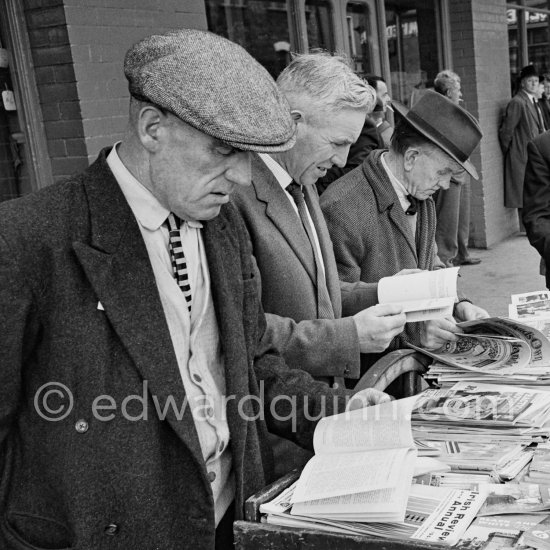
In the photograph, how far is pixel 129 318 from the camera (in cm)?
153

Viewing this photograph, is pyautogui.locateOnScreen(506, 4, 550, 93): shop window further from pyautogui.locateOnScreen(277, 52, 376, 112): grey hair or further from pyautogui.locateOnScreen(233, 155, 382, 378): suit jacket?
pyautogui.locateOnScreen(233, 155, 382, 378): suit jacket

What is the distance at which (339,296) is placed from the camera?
2.48m

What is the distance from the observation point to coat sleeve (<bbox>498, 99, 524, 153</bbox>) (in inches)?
346

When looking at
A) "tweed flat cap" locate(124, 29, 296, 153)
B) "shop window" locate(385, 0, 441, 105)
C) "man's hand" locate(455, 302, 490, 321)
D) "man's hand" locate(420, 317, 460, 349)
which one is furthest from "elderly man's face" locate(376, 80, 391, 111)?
"tweed flat cap" locate(124, 29, 296, 153)

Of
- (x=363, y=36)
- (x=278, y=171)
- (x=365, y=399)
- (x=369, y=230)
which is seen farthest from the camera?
(x=363, y=36)

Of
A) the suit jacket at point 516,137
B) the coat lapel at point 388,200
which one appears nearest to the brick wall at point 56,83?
the coat lapel at point 388,200

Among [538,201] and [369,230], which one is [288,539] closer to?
[369,230]

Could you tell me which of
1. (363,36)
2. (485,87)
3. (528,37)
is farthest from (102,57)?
(528,37)

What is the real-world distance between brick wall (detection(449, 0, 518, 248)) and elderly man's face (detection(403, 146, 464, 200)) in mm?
5756

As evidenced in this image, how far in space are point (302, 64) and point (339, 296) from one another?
2.30 ft

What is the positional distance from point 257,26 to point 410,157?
3.17 m

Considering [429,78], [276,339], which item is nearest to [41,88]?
[276,339]

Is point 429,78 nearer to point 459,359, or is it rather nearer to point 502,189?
point 502,189

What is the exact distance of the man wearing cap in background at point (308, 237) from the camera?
2213mm
